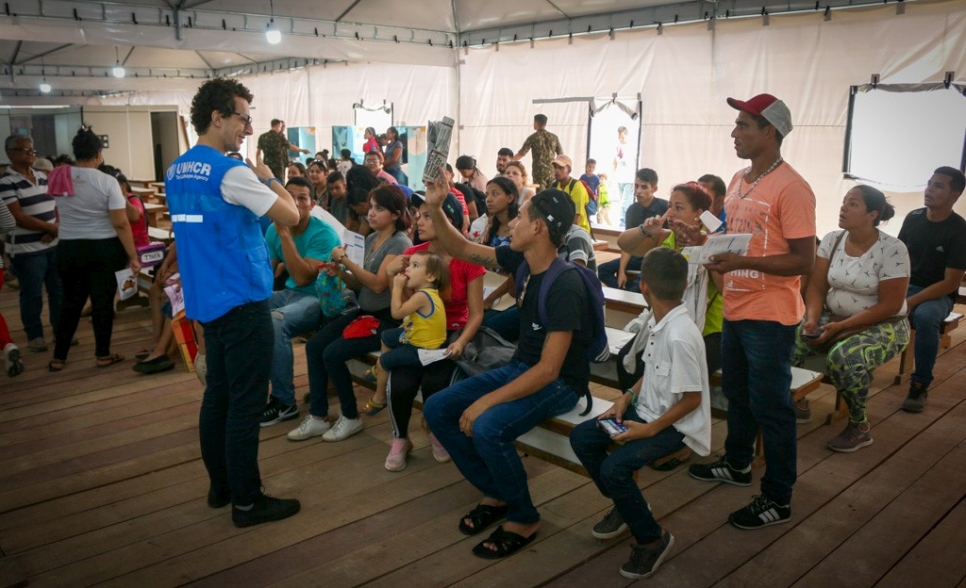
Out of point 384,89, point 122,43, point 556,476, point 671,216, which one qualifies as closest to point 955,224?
point 671,216

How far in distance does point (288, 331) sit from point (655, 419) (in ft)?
7.34

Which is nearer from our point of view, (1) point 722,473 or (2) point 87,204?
(1) point 722,473

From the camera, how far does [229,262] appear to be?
2.63m

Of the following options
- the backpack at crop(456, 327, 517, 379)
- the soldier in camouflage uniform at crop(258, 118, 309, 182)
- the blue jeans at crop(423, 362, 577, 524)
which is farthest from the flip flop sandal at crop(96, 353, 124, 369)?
the soldier in camouflage uniform at crop(258, 118, 309, 182)

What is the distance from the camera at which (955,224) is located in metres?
4.31

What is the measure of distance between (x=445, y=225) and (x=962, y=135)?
602 cm

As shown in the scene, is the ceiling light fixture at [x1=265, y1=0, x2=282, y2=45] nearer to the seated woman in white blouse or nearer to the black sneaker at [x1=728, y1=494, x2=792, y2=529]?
the seated woman in white blouse

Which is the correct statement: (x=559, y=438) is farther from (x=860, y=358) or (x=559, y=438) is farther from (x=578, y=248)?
(x=860, y=358)

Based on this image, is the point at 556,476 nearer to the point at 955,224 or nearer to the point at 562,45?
the point at 955,224

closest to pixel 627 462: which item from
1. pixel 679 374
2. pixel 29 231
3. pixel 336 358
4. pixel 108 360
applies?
pixel 679 374

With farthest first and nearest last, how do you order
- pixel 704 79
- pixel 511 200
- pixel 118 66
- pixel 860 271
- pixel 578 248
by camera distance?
pixel 118 66 → pixel 704 79 → pixel 511 200 → pixel 860 271 → pixel 578 248

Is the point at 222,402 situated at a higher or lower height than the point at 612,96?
lower

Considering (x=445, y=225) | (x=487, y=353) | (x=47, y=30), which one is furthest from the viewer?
(x=47, y=30)

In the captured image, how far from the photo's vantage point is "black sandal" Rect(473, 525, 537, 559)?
2.65 m
